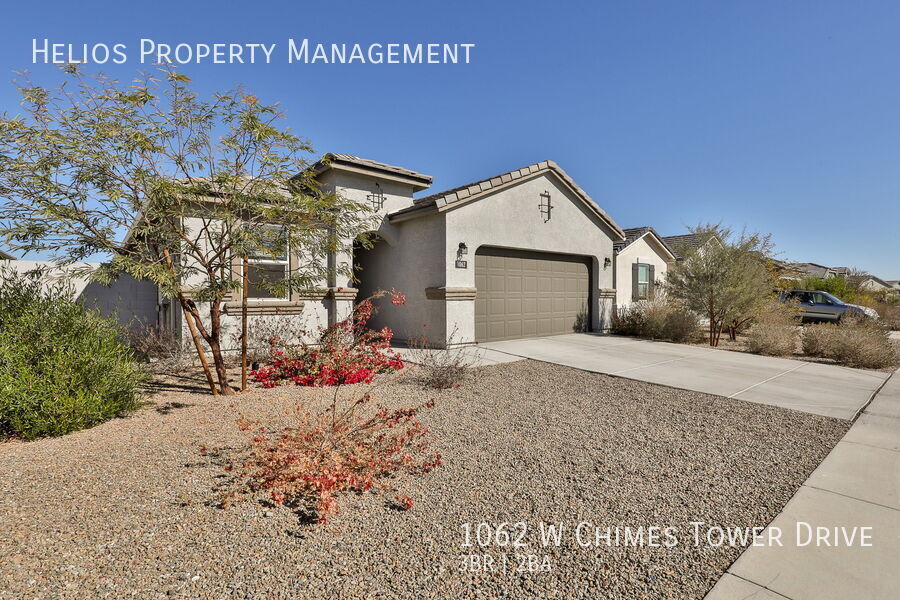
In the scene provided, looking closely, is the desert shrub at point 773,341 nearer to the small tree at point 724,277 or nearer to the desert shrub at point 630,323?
the small tree at point 724,277

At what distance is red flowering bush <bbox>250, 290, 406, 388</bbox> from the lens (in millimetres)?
6699

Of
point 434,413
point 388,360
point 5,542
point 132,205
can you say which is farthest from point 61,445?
point 388,360

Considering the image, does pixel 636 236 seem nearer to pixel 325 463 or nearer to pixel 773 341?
pixel 773 341

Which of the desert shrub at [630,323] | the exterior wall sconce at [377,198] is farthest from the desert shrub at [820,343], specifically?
the exterior wall sconce at [377,198]

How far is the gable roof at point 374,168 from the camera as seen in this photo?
10.1 m

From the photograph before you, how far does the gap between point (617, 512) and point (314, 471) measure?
2.29 meters

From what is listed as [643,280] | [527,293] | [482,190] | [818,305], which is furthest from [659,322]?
[818,305]

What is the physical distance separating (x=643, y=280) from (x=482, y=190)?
1087 cm

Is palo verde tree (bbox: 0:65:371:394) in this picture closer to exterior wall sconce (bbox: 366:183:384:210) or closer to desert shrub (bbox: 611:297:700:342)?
exterior wall sconce (bbox: 366:183:384:210)

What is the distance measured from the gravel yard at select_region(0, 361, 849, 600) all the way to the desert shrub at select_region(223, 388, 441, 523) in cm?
13

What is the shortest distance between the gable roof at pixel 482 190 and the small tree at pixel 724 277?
3442mm

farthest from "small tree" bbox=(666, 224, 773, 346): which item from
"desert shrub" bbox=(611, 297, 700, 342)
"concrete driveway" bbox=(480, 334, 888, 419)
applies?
"concrete driveway" bbox=(480, 334, 888, 419)

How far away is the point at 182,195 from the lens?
511 cm

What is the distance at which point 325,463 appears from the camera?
11.0 ft
